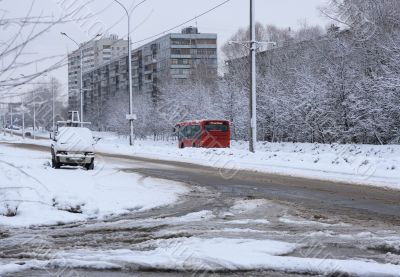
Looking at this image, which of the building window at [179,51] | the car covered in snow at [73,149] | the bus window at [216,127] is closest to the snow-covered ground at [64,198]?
the car covered in snow at [73,149]

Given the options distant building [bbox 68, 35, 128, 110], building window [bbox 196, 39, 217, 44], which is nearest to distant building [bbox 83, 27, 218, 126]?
building window [bbox 196, 39, 217, 44]

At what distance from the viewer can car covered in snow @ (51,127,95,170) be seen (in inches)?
862

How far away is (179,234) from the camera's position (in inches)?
316

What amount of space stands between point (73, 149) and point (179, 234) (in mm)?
14851

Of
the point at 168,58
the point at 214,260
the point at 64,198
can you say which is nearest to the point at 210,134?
the point at 64,198

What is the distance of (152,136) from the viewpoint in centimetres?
8919

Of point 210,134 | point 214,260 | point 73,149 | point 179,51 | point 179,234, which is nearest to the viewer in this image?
point 214,260

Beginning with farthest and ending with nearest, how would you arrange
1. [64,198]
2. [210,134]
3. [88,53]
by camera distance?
[210,134] → [64,198] → [88,53]

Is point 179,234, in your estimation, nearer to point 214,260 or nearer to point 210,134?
point 214,260

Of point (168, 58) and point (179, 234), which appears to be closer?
point (179, 234)

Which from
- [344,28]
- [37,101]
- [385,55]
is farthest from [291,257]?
[344,28]

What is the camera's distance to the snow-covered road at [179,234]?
6.13 m

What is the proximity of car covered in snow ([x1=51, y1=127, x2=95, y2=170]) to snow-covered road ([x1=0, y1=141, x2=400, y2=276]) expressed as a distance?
8313 millimetres

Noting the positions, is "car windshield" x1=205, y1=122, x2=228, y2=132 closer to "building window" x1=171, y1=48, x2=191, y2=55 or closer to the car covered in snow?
the car covered in snow
